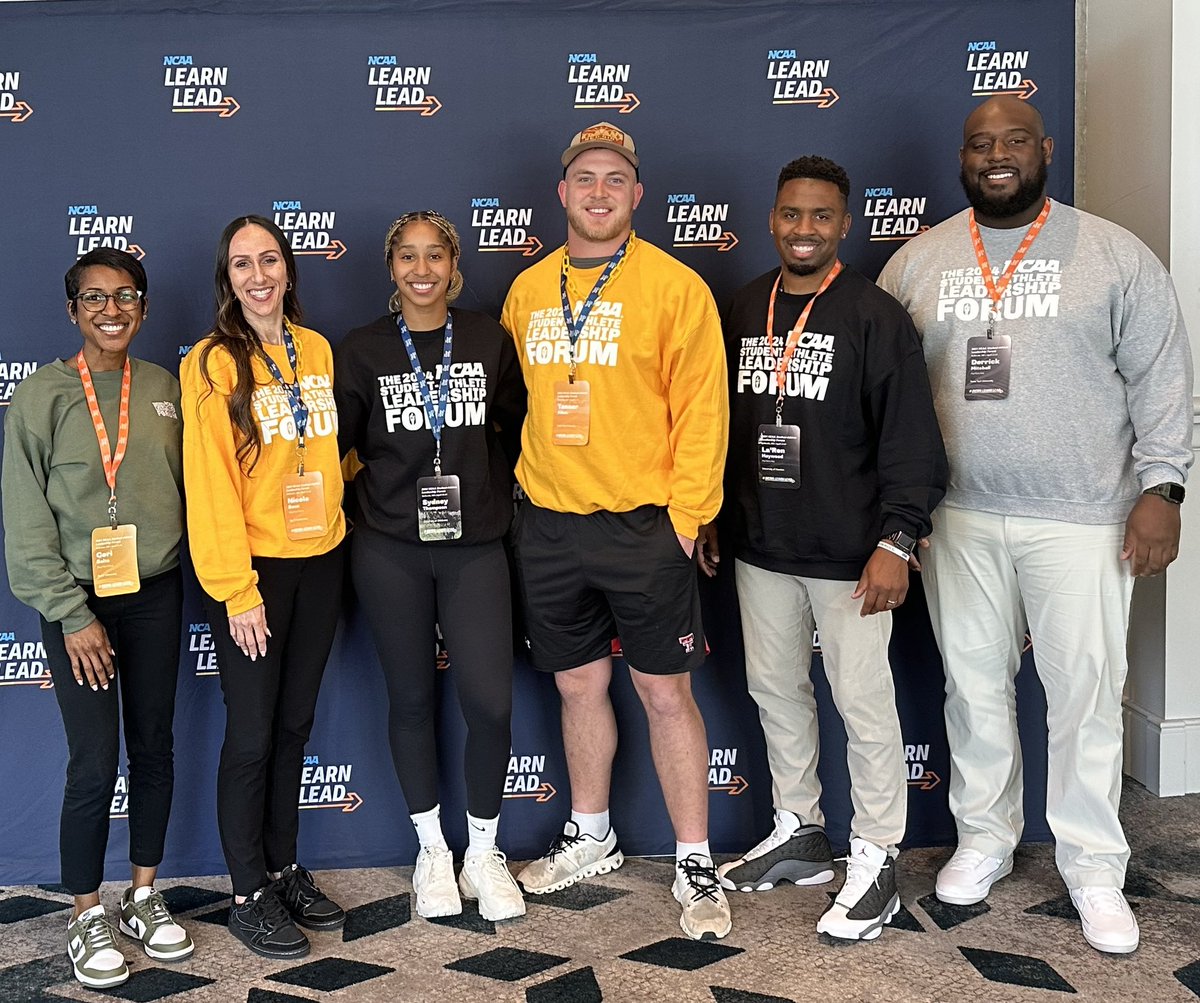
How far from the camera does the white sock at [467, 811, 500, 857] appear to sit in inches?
104

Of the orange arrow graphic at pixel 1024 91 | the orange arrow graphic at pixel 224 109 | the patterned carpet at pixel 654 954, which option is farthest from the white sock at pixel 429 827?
the orange arrow graphic at pixel 1024 91

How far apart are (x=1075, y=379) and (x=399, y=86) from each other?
1.93m

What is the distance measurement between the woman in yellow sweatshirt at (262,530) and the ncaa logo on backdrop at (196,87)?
24.8 inches

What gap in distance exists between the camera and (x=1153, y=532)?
94.0 inches

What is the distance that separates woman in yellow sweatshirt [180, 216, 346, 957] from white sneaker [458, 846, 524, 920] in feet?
1.10

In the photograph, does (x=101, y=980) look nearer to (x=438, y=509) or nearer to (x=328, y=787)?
(x=328, y=787)

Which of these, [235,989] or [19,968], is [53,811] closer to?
[19,968]

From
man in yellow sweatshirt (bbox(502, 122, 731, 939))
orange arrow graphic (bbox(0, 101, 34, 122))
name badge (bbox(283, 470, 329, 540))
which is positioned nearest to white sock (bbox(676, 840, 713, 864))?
man in yellow sweatshirt (bbox(502, 122, 731, 939))

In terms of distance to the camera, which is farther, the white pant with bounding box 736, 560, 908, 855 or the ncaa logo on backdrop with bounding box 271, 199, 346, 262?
the ncaa logo on backdrop with bounding box 271, 199, 346, 262

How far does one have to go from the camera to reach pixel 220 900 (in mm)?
2756

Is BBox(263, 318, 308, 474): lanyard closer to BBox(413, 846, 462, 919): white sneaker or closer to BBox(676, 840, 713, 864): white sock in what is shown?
BBox(413, 846, 462, 919): white sneaker

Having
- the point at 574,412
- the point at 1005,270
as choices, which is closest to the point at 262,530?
the point at 574,412

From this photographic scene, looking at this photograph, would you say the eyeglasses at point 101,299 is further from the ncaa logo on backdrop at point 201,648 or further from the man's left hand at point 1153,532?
the man's left hand at point 1153,532

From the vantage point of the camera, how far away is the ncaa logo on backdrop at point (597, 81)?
289 centimetres
